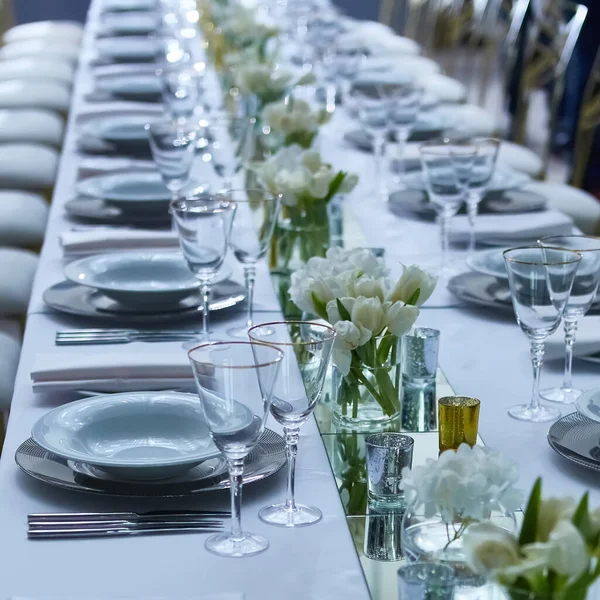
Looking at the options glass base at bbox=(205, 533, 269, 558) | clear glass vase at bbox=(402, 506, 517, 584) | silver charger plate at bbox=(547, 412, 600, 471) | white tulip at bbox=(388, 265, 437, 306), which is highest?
white tulip at bbox=(388, 265, 437, 306)

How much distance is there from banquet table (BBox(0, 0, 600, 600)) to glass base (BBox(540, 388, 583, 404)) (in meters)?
0.03

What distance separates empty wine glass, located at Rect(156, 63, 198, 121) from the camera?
2691 mm

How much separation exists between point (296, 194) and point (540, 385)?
579mm

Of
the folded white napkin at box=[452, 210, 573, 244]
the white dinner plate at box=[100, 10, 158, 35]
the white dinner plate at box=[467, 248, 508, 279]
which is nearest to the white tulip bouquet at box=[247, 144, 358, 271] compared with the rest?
the white dinner plate at box=[467, 248, 508, 279]

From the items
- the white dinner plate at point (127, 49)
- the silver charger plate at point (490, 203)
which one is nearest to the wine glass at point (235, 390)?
the silver charger plate at point (490, 203)

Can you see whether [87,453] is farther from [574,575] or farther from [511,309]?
[511,309]

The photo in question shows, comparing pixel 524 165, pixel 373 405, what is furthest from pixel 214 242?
pixel 524 165

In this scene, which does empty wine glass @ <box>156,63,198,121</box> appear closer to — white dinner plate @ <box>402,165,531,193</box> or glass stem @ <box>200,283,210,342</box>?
white dinner plate @ <box>402,165,531,193</box>

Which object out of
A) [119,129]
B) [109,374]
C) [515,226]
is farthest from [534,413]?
[119,129]

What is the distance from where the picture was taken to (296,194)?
73.3 inches

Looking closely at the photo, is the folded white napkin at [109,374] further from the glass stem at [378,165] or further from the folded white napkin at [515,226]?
the glass stem at [378,165]

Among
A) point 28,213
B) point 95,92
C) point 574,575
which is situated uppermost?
point 574,575

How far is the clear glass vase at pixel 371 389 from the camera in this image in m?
1.27

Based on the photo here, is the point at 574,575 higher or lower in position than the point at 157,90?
higher
